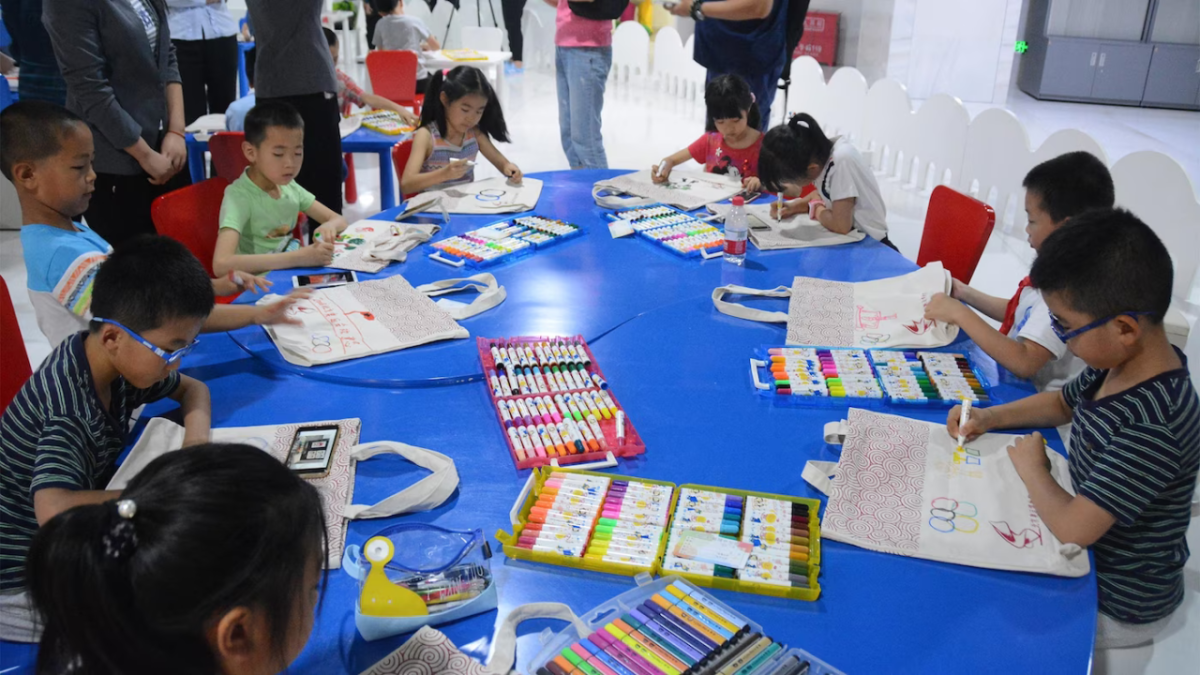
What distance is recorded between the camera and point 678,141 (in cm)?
680

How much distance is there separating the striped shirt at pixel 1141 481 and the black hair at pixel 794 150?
1.49 meters

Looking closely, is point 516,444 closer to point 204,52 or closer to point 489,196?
point 489,196

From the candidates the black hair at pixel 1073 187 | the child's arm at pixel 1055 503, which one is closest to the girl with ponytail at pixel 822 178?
the black hair at pixel 1073 187

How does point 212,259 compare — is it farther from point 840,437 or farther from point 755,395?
point 840,437

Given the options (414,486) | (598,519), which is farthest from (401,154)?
(598,519)

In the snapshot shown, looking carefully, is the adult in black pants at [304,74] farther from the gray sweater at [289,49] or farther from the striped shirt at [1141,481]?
the striped shirt at [1141,481]

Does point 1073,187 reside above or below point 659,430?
above

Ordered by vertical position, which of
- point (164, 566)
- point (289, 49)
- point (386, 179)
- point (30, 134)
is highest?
point (289, 49)

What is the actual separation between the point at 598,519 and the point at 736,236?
1.31 metres

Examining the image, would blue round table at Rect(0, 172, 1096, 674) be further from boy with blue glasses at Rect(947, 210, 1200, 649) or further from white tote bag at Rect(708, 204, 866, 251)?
boy with blue glasses at Rect(947, 210, 1200, 649)

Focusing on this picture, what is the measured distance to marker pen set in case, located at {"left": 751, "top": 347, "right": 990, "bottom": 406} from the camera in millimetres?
1724

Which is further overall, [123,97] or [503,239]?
[123,97]

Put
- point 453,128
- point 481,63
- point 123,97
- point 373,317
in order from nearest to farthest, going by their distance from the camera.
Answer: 1. point 373,317
2. point 123,97
3. point 453,128
4. point 481,63

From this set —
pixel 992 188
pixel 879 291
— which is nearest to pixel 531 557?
pixel 879 291
